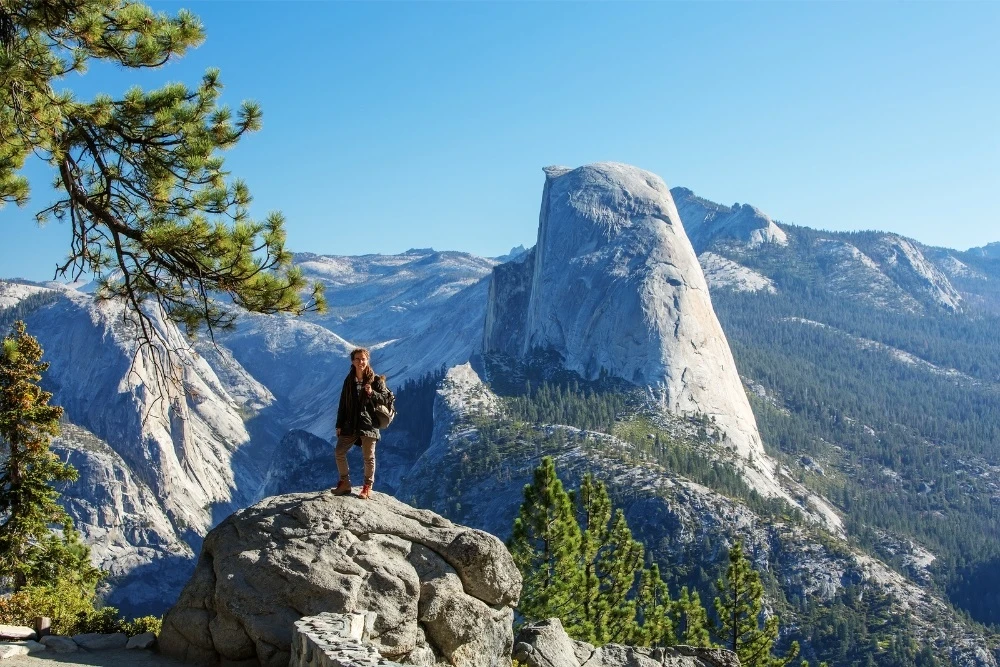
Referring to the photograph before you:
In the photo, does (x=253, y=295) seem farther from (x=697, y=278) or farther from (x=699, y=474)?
(x=697, y=278)

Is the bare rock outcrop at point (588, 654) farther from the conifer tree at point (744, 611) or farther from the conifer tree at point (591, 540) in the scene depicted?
the conifer tree at point (744, 611)

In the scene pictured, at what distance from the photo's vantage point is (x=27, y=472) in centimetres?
2444

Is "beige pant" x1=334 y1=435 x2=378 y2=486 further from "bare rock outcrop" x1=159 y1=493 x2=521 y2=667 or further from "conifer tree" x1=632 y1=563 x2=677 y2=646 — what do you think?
"conifer tree" x1=632 y1=563 x2=677 y2=646

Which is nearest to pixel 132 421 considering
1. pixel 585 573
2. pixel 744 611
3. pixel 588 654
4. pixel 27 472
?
pixel 585 573

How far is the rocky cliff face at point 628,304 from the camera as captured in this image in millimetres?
143750

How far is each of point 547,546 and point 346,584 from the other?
20.4 meters

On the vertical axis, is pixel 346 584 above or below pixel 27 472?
below

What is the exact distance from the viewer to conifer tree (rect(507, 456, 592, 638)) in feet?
110

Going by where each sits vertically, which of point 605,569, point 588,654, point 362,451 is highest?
point 362,451

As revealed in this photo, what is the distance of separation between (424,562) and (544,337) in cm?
14816

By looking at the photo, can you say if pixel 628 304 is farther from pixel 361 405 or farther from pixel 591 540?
pixel 361 405

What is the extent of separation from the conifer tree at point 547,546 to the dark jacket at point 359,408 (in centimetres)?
1800

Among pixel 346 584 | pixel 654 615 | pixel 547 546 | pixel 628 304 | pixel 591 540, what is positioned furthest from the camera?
pixel 628 304

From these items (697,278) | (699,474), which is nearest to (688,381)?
(697,278)
